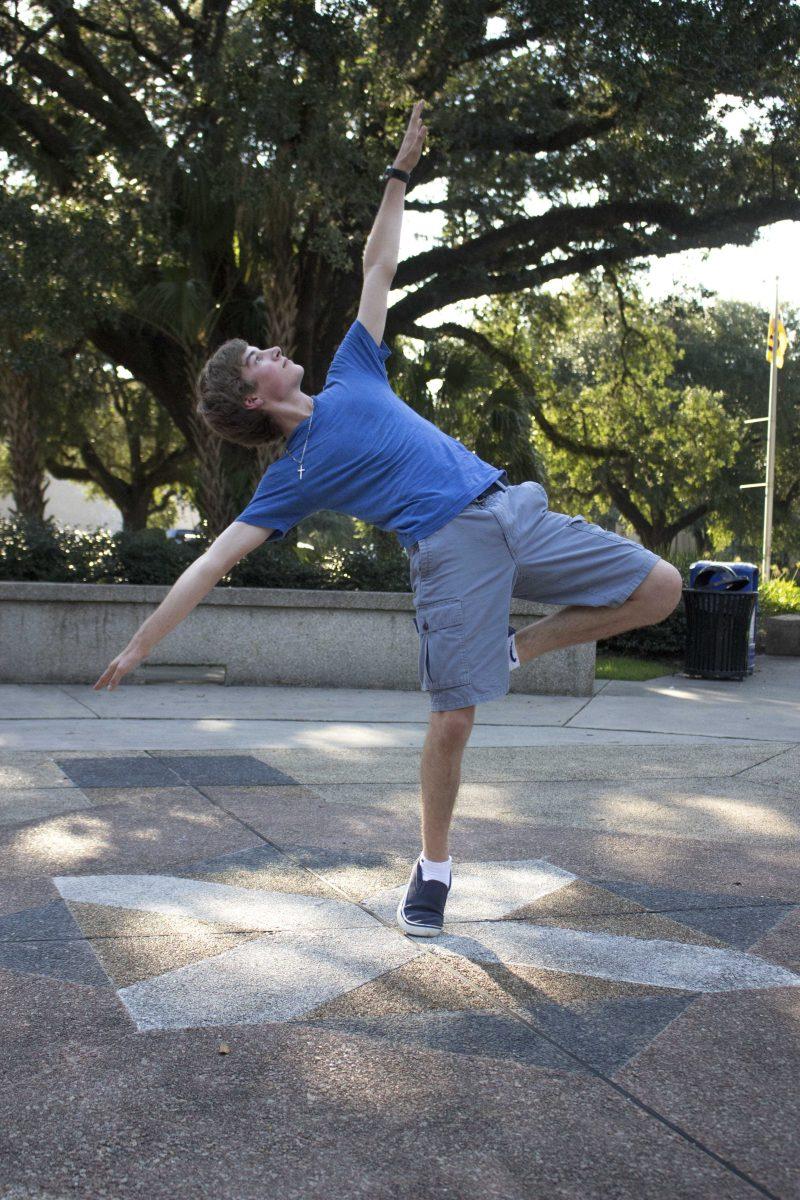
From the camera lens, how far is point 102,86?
1463 centimetres

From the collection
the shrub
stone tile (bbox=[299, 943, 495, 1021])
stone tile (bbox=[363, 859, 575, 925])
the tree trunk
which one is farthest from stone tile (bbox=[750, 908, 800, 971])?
the tree trunk

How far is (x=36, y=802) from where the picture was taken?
5.15 m

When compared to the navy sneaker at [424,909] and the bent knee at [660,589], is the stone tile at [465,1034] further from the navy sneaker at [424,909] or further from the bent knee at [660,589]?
the bent knee at [660,589]

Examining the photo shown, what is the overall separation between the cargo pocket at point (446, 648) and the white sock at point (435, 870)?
0.53m

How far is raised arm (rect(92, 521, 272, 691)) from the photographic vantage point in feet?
10.4

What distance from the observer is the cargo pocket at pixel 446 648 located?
3.32 meters

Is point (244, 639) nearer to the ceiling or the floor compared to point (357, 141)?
nearer to the floor

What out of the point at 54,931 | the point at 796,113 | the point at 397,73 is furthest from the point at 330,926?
the point at 796,113

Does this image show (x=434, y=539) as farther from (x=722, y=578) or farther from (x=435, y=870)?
(x=722, y=578)

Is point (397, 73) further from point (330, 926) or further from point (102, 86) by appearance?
point (330, 926)

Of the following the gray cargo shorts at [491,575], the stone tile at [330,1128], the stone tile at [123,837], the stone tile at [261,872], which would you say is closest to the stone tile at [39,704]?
the stone tile at [123,837]

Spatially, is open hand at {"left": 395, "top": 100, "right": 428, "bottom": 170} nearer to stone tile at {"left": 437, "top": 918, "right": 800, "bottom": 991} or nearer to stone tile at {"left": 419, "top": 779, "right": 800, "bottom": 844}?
stone tile at {"left": 437, "top": 918, "right": 800, "bottom": 991}

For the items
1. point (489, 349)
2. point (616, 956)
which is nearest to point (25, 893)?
point (616, 956)

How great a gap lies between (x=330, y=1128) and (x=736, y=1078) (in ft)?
3.00
